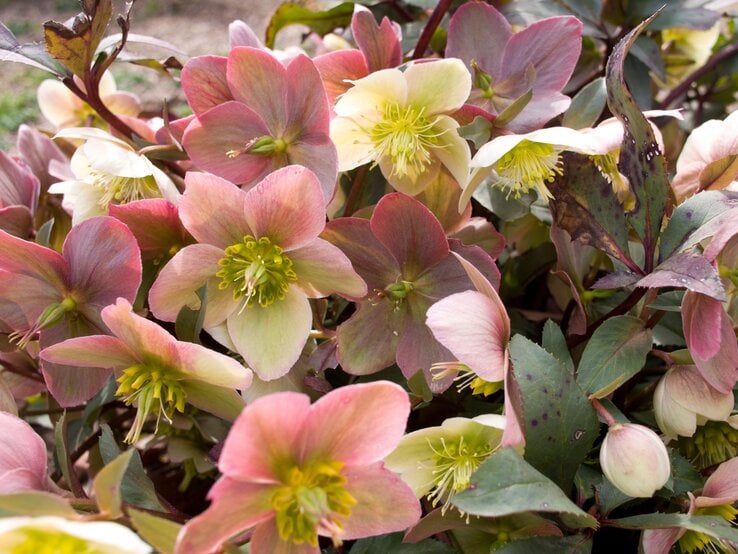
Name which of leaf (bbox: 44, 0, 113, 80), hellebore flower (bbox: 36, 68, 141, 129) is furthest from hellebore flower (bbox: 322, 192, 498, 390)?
hellebore flower (bbox: 36, 68, 141, 129)

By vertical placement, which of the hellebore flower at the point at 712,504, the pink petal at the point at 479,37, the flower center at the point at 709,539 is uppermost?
the pink petal at the point at 479,37

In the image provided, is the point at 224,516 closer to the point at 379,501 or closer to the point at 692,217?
the point at 379,501

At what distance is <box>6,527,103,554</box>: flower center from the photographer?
A: 343 mm

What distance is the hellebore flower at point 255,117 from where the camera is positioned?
0.51 metres

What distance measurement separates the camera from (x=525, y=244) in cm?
71

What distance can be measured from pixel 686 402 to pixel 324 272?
9.1 inches

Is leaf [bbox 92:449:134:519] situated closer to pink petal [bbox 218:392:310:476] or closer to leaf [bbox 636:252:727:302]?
pink petal [bbox 218:392:310:476]

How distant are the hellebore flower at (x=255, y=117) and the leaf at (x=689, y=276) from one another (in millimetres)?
205

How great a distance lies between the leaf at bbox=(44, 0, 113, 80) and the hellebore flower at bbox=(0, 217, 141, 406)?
0.52ft

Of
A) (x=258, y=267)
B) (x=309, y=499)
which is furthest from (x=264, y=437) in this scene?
(x=258, y=267)

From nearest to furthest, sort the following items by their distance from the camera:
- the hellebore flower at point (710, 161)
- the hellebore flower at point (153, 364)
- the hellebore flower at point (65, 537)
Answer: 1. the hellebore flower at point (65, 537)
2. the hellebore flower at point (153, 364)
3. the hellebore flower at point (710, 161)

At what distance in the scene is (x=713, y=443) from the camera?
1.74ft

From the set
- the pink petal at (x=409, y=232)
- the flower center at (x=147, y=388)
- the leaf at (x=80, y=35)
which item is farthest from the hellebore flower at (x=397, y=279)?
the leaf at (x=80, y=35)

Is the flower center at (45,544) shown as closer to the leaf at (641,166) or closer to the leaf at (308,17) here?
the leaf at (641,166)
